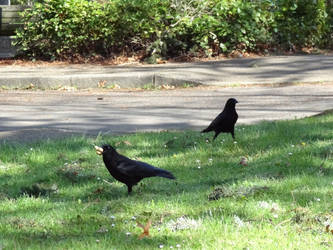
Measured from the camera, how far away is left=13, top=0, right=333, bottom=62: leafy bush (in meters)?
16.5

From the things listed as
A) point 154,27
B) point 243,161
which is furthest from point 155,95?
point 243,161

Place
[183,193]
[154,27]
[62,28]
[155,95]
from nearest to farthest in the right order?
1. [183,193]
2. [155,95]
3. [154,27]
4. [62,28]

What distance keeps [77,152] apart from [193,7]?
10.9 metres

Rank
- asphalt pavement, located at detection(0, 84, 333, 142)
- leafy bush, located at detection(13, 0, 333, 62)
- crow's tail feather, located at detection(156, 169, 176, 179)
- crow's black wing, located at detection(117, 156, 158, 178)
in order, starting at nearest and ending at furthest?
crow's tail feather, located at detection(156, 169, 176, 179) < crow's black wing, located at detection(117, 156, 158, 178) < asphalt pavement, located at detection(0, 84, 333, 142) < leafy bush, located at detection(13, 0, 333, 62)

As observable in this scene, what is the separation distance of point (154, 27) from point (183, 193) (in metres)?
11.9

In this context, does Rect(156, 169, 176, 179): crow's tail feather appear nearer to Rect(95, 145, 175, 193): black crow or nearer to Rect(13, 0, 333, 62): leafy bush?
Rect(95, 145, 175, 193): black crow

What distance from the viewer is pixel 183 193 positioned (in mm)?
5152

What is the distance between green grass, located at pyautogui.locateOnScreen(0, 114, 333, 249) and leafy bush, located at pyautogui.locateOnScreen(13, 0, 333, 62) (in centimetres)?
902

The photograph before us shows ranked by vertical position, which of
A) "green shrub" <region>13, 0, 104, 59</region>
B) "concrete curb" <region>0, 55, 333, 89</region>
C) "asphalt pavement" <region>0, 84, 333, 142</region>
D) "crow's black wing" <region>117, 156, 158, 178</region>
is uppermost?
"green shrub" <region>13, 0, 104, 59</region>

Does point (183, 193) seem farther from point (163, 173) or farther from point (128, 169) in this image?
point (128, 169)

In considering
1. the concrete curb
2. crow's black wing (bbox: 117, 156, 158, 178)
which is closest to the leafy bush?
the concrete curb

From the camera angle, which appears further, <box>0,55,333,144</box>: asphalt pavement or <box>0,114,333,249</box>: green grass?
<box>0,55,333,144</box>: asphalt pavement

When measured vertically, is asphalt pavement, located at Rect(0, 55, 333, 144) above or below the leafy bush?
below

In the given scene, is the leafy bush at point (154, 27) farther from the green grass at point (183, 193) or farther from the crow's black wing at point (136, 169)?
the crow's black wing at point (136, 169)
